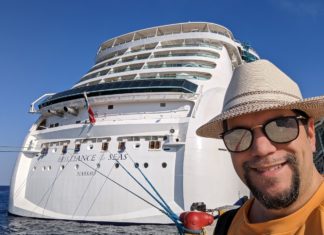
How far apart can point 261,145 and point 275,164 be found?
0.36ft

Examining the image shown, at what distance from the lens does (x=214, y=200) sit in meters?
13.1

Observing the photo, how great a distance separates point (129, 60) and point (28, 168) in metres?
9.13

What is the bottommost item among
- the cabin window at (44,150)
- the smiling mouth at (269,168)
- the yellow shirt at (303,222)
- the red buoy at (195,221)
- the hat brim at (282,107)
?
the red buoy at (195,221)

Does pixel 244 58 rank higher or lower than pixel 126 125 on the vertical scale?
higher

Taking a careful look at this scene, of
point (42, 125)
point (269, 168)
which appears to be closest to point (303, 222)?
point (269, 168)

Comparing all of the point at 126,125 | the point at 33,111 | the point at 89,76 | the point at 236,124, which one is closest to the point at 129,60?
the point at 89,76

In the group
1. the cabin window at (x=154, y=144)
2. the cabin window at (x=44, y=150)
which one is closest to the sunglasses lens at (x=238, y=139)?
the cabin window at (x=154, y=144)

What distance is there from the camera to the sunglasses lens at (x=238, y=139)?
5.20 ft

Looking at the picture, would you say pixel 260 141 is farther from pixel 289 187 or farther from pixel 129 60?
pixel 129 60

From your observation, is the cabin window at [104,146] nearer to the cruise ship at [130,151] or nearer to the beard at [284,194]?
the cruise ship at [130,151]

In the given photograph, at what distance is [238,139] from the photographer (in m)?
1.62

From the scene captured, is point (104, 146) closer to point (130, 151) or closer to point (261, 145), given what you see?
point (130, 151)

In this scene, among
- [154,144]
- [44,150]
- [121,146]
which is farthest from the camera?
[44,150]

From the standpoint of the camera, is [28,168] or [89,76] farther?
[89,76]
